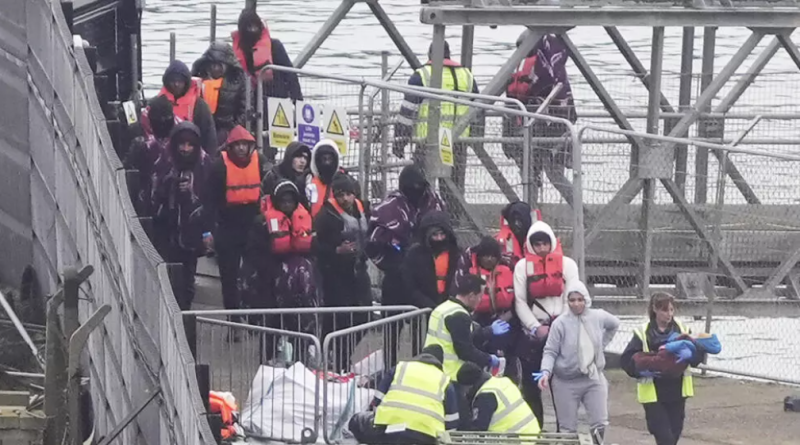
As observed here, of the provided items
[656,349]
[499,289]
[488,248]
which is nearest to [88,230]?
[488,248]

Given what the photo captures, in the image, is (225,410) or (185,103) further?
(185,103)

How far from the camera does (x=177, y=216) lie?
1270 cm

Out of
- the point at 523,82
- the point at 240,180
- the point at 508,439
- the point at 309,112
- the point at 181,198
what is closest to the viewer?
the point at 508,439

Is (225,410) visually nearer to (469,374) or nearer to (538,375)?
(469,374)

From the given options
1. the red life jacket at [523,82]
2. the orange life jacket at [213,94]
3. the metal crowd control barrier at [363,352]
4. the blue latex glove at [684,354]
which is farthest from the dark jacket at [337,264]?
the red life jacket at [523,82]

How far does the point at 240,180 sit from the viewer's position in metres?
12.3

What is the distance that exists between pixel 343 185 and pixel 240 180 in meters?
0.77

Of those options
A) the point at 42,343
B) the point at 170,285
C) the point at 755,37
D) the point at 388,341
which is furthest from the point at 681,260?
the point at 170,285

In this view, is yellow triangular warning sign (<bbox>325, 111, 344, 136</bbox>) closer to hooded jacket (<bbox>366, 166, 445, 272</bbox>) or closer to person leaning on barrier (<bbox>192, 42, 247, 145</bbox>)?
person leaning on barrier (<bbox>192, 42, 247, 145</bbox>)

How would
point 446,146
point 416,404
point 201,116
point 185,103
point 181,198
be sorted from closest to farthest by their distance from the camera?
point 416,404 < point 181,198 < point 446,146 < point 201,116 < point 185,103

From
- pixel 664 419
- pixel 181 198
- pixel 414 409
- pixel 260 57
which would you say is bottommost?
pixel 664 419

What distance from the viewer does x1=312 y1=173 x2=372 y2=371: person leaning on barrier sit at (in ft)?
39.5

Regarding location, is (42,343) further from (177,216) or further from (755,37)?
(755,37)

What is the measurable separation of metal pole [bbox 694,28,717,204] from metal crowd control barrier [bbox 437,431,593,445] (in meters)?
4.70
